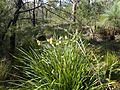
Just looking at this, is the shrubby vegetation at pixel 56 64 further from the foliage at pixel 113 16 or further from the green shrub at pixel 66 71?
the foliage at pixel 113 16

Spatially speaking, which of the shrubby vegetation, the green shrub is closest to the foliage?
the shrubby vegetation

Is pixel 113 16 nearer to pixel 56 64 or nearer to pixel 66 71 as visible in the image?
pixel 56 64

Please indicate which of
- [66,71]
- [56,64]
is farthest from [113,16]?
[66,71]

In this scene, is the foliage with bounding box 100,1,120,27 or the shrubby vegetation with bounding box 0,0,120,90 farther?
the foliage with bounding box 100,1,120,27

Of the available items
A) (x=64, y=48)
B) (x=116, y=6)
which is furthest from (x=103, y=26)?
(x=64, y=48)

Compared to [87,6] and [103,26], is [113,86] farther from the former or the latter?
[87,6]

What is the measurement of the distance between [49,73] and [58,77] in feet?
0.64

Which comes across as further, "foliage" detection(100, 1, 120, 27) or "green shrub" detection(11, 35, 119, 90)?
"foliage" detection(100, 1, 120, 27)

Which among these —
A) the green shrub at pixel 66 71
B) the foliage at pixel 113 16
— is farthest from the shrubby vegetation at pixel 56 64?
the foliage at pixel 113 16

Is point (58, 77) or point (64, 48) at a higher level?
point (64, 48)

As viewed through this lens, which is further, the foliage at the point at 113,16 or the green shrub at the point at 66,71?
the foliage at the point at 113,16

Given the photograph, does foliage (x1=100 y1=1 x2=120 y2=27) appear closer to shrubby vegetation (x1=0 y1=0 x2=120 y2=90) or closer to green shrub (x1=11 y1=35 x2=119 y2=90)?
shrubby vegetation (x1=0 y1=0 x2=120 y2=90)

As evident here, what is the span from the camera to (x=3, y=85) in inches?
219

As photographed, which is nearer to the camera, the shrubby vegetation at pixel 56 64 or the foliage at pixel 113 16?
the shrubby vegetation at pixel 56 64
